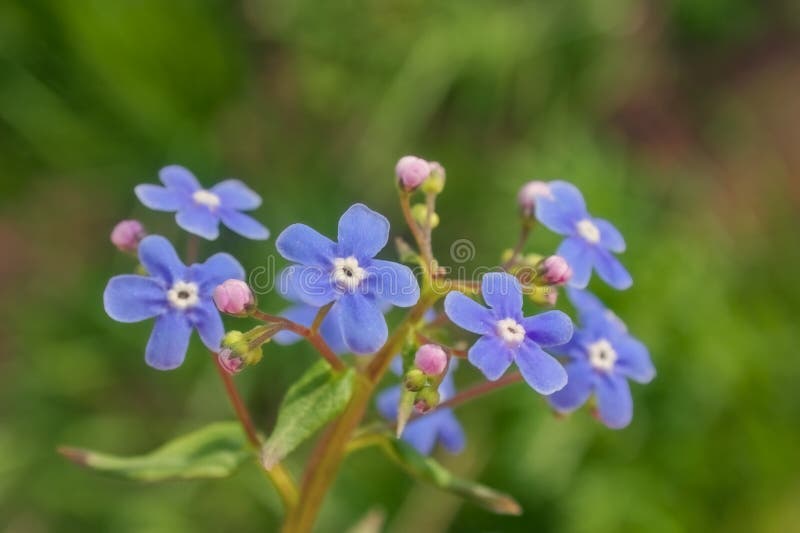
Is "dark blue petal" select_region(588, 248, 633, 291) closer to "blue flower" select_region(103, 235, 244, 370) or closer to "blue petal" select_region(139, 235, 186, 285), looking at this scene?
"blue flower" select_region(103, 235, 244, 370)

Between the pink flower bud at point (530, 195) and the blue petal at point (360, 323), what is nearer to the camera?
the blue petal at point (360, 323)

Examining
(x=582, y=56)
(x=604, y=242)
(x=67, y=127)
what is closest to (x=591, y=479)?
(x=604, y=242)

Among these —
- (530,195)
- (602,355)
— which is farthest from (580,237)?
(602,355)

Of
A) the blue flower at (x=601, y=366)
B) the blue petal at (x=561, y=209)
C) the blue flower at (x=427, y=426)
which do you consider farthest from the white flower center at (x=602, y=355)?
the blue flower at (x=427, y=426)

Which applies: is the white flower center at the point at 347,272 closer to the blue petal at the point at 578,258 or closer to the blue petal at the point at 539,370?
the blue petal at the point at 539,370

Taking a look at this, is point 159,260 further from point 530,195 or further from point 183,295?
point 530,195
